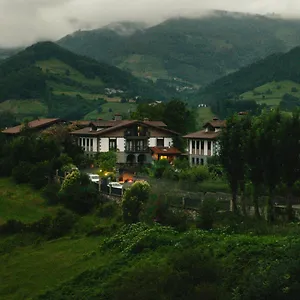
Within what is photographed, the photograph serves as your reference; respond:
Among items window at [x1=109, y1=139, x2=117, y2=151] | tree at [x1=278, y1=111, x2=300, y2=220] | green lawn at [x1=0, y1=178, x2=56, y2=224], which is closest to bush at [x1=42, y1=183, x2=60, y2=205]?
green lawn at [x1=0, y1=178, x2=56, y2=224]

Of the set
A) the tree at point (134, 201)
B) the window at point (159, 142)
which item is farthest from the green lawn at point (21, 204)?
the window at point (159, 142)

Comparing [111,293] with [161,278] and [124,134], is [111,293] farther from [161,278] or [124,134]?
[124,134]

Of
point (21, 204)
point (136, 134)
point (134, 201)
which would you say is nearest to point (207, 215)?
point (134, 201)

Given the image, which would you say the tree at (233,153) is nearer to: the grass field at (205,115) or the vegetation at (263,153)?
the vegetation at (263,153)

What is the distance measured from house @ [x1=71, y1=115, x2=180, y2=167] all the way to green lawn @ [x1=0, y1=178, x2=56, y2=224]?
68.0 feet

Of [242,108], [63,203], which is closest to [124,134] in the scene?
[63,203]

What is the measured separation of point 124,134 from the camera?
252 feet

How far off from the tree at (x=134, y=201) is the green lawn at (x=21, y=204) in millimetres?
7869

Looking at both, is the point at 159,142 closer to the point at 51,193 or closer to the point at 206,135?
the point at 206,135

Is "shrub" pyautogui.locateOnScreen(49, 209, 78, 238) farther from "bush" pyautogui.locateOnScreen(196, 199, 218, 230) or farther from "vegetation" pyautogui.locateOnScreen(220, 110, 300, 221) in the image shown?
"vegetation" pyautogui.locateOnScreen(220, 110, 300, 221)

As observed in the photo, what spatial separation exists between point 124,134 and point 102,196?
29.8m

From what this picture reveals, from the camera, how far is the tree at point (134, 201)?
38.6 m

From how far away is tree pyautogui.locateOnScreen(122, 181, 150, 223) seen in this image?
3859 centimetres

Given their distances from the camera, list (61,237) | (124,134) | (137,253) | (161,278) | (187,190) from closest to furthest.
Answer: (161,278), (137,253), (61,237), (187,190), (124,134)
